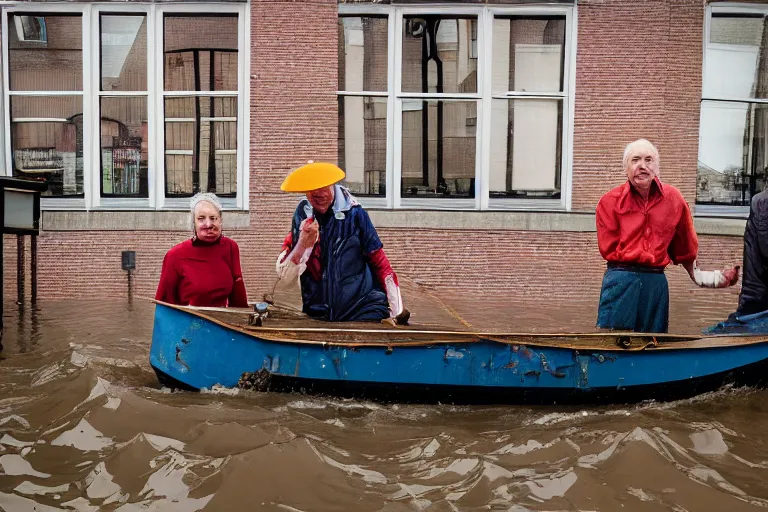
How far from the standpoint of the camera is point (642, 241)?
6406mm

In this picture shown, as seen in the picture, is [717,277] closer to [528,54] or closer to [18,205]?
[18,205]

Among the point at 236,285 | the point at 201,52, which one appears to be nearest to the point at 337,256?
the point at 236,285

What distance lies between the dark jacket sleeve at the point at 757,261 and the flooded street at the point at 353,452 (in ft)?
3.49

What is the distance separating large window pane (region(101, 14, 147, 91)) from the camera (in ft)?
41.9

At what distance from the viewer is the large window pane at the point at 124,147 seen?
12875 mm

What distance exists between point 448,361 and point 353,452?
1.09 m

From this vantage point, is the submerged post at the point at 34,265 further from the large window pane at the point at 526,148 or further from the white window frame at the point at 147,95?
the large window pane at the point at 526,148

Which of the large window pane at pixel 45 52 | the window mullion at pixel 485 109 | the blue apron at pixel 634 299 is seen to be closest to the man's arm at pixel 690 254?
the blue apron at pixel 634 299

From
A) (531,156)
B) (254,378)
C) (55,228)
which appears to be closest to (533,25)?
(531,156)

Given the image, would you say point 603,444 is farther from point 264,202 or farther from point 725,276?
point 264,202

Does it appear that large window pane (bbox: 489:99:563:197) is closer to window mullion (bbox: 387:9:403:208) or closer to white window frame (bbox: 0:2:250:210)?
window mullion (bbox: 387:9:403:208)

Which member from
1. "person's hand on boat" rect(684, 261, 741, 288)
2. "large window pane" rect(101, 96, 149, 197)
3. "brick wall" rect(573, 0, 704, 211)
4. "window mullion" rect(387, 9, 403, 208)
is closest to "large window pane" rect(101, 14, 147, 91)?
"large window pane" rect(101, 96, 149, 197)

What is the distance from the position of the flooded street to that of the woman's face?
116cm

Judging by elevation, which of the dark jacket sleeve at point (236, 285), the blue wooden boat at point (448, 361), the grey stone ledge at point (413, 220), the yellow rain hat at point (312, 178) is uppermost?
the yellow rain hat at point (312, 178)
